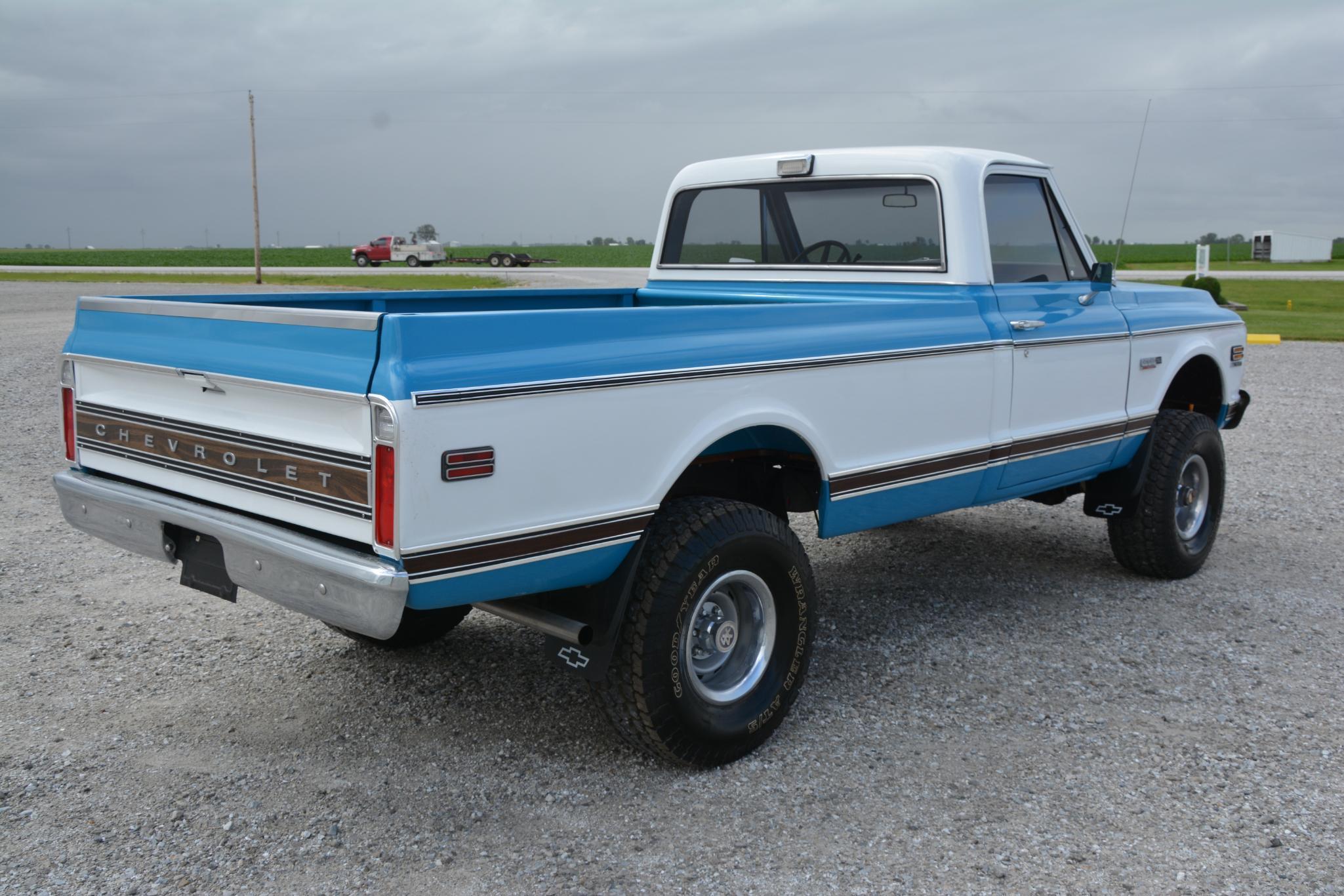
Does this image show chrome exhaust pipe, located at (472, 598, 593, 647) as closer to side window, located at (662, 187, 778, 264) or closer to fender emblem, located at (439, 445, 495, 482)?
fender emblem, located at (439, 445, 495, 482)

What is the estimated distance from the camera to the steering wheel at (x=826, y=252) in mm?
5062

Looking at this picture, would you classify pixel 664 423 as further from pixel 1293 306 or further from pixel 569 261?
pixel 569 261

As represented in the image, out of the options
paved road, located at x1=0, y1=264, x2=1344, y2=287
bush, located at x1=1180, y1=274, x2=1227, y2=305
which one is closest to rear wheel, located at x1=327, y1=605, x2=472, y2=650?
bush, located at x1=1180, y1=274, x2=1227, y2=305

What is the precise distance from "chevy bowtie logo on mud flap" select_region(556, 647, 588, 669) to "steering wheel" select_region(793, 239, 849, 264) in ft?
8.00

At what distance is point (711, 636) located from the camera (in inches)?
145

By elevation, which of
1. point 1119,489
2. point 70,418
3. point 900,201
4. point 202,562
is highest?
point 900,201

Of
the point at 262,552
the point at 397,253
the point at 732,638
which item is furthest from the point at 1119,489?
the point at 397,253

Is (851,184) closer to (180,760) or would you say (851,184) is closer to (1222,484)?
(1222,484)

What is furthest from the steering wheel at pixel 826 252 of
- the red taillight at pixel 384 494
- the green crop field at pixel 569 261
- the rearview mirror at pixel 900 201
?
the green crop field at pixel 569 261

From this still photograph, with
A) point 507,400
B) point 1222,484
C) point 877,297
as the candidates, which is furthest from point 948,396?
point 1222,484

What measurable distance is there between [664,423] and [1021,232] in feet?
8.05

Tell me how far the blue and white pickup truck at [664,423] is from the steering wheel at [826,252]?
1 centimetres

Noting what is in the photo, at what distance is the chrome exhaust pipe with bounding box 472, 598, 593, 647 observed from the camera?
10.8ft

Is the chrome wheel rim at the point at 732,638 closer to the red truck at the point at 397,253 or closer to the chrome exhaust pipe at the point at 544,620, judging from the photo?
the chrome exhaust pipe at the point at 544,620
